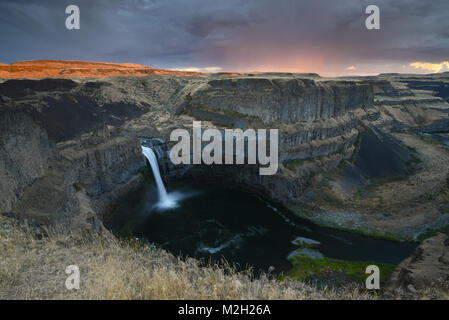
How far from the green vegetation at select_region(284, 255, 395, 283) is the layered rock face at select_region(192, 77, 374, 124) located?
20.9 meters

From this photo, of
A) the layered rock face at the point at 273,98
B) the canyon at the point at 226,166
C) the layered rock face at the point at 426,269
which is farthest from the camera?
the layered rock face at the point at 273,98

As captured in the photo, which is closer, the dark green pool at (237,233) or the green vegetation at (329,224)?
the dark green pool at (237,233)

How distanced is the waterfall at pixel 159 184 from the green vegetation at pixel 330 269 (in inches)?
592

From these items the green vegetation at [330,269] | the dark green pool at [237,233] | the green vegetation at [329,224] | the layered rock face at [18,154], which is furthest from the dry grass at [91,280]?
the green vegetation at [329,224]

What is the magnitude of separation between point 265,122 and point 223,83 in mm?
10390

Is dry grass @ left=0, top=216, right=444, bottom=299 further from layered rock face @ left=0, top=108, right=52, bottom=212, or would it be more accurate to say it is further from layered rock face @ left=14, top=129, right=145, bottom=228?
layered rock face @ left=14, top=129, right=145, bottom=228

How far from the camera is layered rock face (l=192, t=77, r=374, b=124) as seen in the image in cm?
3619

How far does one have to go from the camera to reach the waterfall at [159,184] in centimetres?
2851

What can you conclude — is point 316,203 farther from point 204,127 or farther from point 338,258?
point 204,127

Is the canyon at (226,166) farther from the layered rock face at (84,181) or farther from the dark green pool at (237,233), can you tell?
the dark green pool at (237,233)

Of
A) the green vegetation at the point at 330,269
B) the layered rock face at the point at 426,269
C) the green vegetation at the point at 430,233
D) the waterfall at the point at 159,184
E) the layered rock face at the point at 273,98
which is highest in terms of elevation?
the layered rock face at the point at 273,98

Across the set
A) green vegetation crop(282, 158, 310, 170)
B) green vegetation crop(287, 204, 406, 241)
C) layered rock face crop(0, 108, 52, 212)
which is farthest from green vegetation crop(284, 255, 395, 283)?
layered rock face crop(0, 108, 52, 212)

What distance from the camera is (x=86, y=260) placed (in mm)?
7328

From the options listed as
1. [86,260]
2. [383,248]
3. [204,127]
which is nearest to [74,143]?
[204,127]
